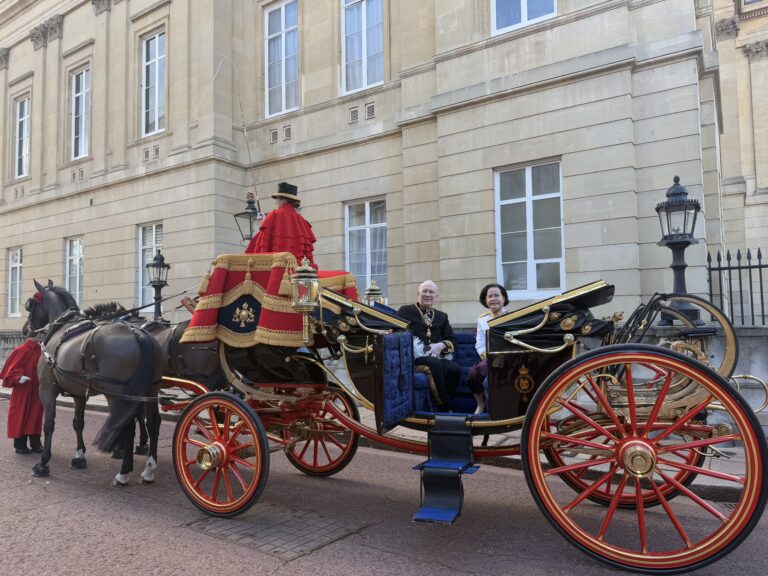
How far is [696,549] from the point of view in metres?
2.99

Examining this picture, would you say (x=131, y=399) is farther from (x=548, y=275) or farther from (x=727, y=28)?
(x=727, y=28)

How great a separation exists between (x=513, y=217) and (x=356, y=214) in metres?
4.20

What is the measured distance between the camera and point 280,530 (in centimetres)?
415

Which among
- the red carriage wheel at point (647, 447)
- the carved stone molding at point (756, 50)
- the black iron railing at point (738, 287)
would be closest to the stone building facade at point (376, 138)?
the black iron railing at point (738, 287)

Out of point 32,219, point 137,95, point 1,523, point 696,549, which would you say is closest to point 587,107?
point 696,549

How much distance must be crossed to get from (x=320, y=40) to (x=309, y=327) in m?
11.7

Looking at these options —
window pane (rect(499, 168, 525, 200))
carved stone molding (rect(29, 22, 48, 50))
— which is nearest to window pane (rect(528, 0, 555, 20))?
window pane (rect(499, 168, 525, 200))

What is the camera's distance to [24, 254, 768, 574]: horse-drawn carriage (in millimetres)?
3160

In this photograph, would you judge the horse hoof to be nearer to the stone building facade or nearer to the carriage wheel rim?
the carriage wheel rim

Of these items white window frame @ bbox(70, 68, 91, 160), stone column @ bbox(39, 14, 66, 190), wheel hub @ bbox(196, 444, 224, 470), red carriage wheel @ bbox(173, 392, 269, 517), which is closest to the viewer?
red carriage wheel @ bbox(173, 392, 269, 517)

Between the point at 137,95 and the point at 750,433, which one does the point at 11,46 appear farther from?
the point at 750,433

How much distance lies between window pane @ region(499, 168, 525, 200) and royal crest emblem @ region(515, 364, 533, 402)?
7277 millimetres

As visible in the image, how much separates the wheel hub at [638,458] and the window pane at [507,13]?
9712 millimetres

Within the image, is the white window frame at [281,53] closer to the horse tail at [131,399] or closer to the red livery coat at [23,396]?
the red livery coat at [23,396]
